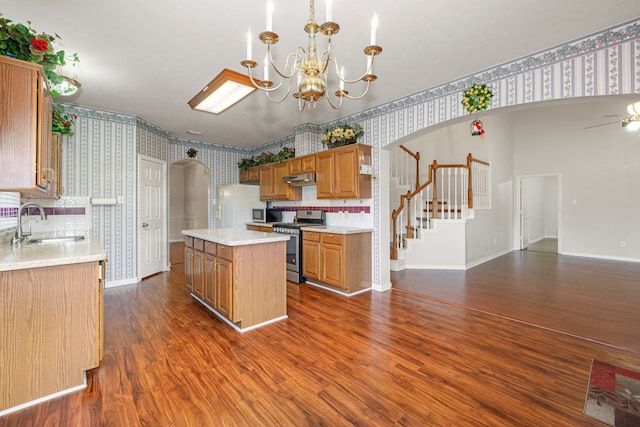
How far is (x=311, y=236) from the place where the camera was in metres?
4.38

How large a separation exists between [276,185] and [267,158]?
2.30 ft

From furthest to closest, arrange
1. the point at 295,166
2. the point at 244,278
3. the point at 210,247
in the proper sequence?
the point at 295,166
the point at 210,247
the point at 244,278

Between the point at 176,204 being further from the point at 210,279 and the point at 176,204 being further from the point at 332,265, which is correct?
the point at 332,265

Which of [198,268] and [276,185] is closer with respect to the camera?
[198,268]

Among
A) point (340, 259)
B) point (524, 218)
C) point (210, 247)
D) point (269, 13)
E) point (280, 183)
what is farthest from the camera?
point (524, 218)

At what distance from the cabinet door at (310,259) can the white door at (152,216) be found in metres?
2.74

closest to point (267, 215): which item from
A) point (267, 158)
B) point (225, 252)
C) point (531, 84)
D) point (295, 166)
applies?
point (267, 158)

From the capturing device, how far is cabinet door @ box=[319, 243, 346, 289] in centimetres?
392

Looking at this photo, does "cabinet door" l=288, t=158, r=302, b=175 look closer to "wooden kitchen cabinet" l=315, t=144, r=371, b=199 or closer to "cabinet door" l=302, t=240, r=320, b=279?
"wooden kitchen cabinet" l=315, t=144, r=371, b=199

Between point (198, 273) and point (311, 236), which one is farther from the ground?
point (311, 236)

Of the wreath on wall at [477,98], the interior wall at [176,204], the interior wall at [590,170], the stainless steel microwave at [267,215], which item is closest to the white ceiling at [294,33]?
the wreath on wall at [477,98]

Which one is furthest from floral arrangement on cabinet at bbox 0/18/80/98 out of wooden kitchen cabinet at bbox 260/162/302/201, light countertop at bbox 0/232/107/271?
wooden kitchen cabinet at bbox 260/162/302/201

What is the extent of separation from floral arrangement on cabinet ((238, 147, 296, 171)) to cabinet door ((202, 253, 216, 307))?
2.82 meters

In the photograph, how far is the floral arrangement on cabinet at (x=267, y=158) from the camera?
551cm
